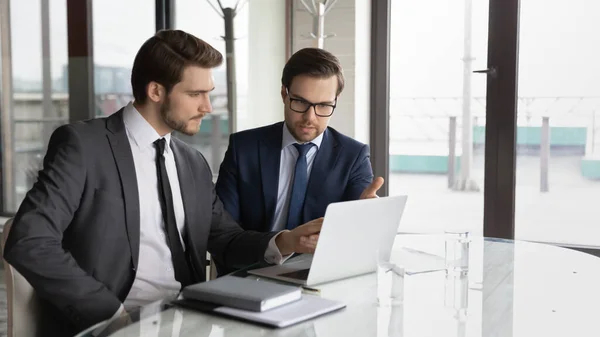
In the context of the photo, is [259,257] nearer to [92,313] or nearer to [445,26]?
[92,313]

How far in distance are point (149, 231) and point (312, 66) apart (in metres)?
0.78

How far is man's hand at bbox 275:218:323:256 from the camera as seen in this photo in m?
1.97

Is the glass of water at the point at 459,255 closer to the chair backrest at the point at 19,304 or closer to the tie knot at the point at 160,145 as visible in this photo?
the tie knot at the point at 160,145

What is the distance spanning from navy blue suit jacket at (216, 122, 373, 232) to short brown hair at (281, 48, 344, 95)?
8.1 inches

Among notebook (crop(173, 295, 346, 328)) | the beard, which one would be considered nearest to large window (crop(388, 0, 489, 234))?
the beard

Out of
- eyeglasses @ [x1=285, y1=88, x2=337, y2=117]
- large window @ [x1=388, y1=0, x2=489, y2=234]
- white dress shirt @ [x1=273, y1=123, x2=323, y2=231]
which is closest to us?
eyeglasses @ [x1=285, y1=88, x2=337, y2=117]

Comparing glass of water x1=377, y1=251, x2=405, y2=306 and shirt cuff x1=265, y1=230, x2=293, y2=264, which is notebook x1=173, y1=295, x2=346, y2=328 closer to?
glass of water x1=377, y1=251, x2=405, y2=306

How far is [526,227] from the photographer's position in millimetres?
3914

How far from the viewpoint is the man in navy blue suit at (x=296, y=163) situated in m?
2.39

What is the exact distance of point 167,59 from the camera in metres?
2.11

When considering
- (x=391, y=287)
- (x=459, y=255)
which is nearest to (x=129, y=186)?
(x=391, y=287)

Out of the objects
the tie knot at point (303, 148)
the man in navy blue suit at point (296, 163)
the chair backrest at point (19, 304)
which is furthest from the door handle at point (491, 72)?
the chair backrest at point (19, 304)

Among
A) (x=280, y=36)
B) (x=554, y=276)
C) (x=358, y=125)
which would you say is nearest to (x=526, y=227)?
(x=358, y=125)

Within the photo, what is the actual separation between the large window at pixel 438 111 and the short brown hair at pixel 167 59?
2.15m
